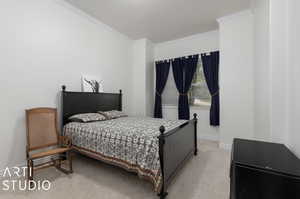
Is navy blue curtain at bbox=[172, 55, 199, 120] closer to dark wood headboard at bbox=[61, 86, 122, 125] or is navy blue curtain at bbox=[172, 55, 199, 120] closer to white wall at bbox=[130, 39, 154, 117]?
white wall at bbox=[130, 39, 154, 117]

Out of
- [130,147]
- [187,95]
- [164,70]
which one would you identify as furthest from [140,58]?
[130,147]

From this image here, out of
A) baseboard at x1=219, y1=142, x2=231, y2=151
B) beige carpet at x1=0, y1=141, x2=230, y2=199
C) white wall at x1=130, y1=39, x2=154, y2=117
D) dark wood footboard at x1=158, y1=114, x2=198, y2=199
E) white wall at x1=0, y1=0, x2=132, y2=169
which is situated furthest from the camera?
white wall at x1=130, y1=39, x2=154, y2=117

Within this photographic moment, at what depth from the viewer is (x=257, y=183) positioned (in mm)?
892

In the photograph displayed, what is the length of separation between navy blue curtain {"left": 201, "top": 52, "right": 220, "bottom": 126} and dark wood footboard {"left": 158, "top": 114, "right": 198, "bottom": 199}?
54.1 inches

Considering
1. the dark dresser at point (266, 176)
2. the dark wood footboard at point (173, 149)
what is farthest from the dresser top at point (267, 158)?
the dark wood footboard at point (173, 149)

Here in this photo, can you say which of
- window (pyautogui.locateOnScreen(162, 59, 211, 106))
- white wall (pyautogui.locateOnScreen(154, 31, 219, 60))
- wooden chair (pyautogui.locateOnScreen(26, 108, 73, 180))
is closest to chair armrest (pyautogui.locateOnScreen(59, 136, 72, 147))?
wooden chair (pyautogui.locateOnScreen(26, 108, 73, 180))

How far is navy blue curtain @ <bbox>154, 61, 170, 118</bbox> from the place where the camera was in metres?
4.49

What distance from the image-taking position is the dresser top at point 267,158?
877 mm

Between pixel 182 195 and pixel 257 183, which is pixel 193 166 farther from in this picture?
pixel 257 183

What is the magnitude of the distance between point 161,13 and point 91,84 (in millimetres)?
2270

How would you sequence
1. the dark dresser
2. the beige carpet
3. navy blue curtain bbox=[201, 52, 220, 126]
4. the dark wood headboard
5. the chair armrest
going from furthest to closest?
navy blue curtain bbox=[201, 52, 220, 126] → the dark wood headboard → the chair armrest → the beige carpet → the dark dresser

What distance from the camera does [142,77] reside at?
446 centimetres

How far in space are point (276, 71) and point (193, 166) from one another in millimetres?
1824

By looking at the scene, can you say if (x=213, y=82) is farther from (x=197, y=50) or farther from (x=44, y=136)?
(x=44, y=136)
